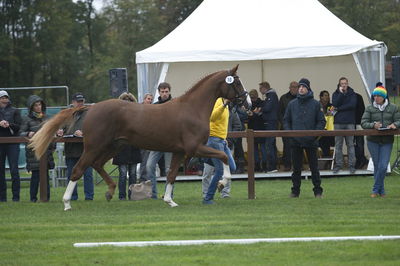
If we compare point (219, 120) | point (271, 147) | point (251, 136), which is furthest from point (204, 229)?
point (271, 147)

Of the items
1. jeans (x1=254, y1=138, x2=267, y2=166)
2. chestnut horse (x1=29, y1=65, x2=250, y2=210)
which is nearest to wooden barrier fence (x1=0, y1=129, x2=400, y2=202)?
chestnut horse (x1=29, y1=65, x2=250, y2=210)

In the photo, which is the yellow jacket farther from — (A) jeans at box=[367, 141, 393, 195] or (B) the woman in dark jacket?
(B) the woman in dark jacket

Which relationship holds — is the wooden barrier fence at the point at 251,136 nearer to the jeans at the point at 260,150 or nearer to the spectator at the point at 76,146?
the spectator at the point at 76,146

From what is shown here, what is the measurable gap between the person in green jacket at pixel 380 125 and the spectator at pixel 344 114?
15.8ft

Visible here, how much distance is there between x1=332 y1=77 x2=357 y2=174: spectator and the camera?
Answer: 1853 centimetres

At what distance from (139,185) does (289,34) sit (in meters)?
6.49

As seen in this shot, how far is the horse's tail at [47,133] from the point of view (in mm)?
12562

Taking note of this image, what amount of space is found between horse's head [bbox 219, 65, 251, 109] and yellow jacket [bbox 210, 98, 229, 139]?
337 mm

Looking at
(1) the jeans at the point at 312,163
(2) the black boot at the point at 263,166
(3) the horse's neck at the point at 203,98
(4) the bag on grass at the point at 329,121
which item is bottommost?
(2) the black boot at the point at 263,166

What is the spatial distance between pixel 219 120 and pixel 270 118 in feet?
19.9

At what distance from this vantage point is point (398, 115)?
13500mm

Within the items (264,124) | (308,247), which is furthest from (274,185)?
(308,247)

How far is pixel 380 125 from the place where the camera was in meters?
13.4

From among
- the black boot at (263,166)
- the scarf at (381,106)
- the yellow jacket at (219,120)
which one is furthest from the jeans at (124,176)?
the black boot at (263,166)
